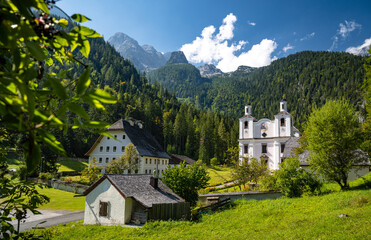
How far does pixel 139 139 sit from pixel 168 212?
31.3 m

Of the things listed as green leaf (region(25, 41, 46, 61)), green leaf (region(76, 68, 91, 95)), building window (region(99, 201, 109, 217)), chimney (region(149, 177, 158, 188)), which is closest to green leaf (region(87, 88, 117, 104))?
green leaf (region(76, 68, 91, 95))

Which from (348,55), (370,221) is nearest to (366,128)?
(370,221)

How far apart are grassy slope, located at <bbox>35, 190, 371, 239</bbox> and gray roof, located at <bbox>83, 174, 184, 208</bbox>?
9.06ft

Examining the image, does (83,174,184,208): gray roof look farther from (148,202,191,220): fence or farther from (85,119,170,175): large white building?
(85,119,170,175): large white building

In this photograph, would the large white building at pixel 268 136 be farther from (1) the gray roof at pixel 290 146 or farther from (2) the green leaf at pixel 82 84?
(2) the green leaf at pixel 82 84

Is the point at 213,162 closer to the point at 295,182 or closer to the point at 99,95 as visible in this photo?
the point at 295,182

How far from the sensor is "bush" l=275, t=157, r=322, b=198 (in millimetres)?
20219

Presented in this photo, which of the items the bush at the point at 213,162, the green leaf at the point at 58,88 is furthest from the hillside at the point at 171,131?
the green leaf at the point at 58,88

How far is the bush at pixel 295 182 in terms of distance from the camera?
66.3 feet

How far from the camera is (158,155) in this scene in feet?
162

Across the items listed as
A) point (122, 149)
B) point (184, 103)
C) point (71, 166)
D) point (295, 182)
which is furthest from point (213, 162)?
point (184, 103)

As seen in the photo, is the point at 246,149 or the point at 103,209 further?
the point at 246,149

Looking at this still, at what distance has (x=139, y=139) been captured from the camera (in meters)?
48.2

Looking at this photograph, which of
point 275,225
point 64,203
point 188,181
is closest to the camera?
point 275,225
